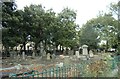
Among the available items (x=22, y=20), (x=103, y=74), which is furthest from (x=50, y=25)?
(x=103, y=74)

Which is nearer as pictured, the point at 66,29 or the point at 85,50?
the point at 66,29

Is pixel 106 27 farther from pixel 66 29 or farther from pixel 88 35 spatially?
pixel 66 29

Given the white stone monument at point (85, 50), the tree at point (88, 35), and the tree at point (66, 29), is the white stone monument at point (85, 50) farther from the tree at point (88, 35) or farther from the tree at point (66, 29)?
the tree at point (66, 29)

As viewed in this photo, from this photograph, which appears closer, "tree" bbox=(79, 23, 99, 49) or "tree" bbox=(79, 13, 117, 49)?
"tree" bbox=(79, 13, 117, 49)

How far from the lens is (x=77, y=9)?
3307 millimetres

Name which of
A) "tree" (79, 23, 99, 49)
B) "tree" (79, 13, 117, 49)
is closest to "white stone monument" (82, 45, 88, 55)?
"tree" (79, 23, 99, 49)

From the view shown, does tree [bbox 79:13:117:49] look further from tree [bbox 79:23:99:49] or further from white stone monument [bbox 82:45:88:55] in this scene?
white stone monument [bbox 82:45:88:55]

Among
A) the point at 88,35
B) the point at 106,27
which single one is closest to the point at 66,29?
the point at 88,35

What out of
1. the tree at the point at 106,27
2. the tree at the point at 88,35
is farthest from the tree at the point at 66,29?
the tree at the point at 106,27

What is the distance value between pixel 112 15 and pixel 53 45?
158 centimetres

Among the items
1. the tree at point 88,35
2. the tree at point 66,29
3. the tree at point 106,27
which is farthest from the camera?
the tree at point 66,29

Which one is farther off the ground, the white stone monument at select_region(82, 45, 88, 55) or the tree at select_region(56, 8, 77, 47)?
the tree at select_region(56, 8, 77, 47)

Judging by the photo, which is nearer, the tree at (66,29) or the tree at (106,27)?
the tree at (106,27)

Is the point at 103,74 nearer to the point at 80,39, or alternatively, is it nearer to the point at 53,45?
the point at 80,39
